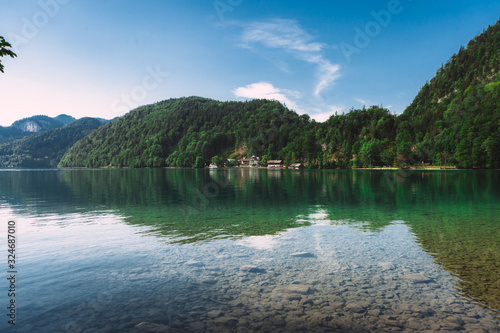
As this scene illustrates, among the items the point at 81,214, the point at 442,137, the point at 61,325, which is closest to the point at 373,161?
the point at 442,137

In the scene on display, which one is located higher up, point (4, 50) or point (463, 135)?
point (463, 135)

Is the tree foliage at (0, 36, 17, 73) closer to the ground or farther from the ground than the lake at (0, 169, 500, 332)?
farther from the ground

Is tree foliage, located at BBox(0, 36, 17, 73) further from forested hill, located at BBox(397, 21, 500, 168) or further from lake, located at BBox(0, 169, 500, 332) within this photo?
forested hill, located at BBox(397, 21, 500, 168)

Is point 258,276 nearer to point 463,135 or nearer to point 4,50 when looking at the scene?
point 4,50

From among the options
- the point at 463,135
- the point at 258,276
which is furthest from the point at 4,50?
the point at 463,135

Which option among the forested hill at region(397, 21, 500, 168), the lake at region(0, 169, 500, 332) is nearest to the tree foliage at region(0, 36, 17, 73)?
the lake at region(0, 169, 500, 332)

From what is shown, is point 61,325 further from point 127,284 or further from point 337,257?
point 337,257

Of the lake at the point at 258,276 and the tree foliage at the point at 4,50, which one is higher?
the tree foliage at the point at 4,50

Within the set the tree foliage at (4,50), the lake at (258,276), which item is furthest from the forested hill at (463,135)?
the tree foliage at (4,50)

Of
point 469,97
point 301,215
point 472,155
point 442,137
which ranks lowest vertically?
point 301,215

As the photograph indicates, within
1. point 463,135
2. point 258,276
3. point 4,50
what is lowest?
point 258,276

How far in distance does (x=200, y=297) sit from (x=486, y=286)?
10.0 metres

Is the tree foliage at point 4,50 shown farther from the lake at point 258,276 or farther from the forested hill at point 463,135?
the forested hill at point 463,135

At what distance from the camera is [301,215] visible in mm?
25906
